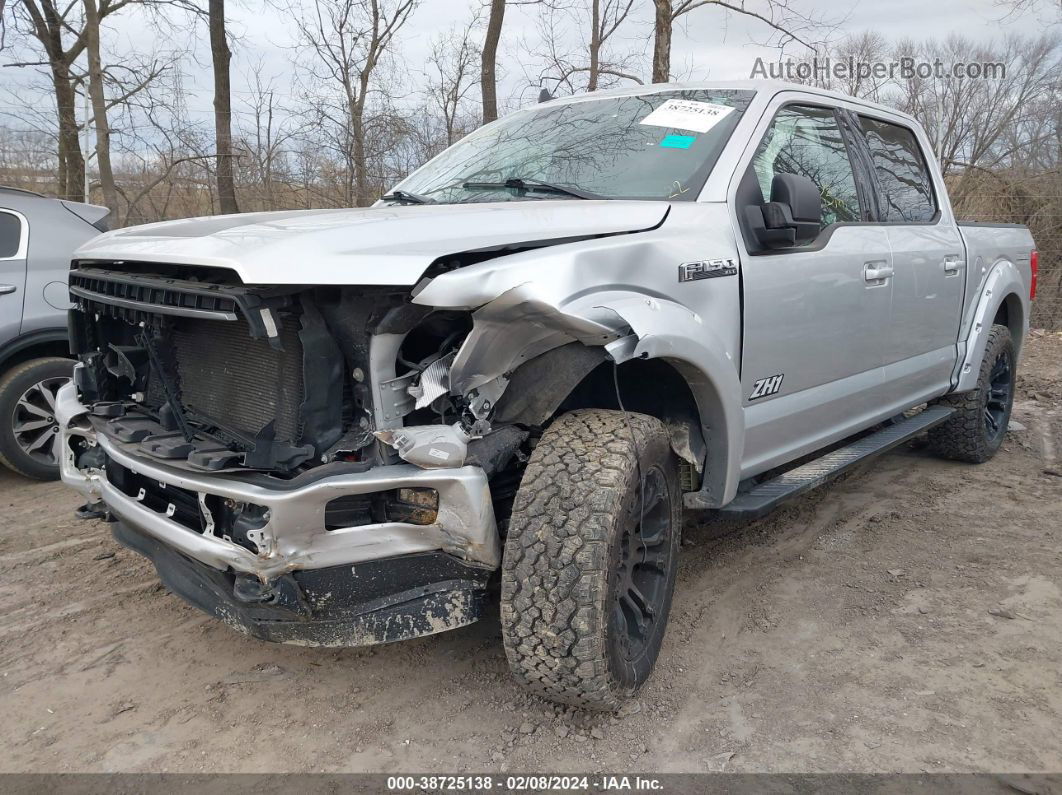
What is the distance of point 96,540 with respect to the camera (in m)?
4.16

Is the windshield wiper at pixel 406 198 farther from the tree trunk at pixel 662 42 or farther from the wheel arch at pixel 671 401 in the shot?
the tree trunk at pixel 662 42

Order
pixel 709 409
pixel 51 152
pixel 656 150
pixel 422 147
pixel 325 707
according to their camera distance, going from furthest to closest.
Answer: pixel 422 147 → pixel 51 152 → pixel 656 150 → pixel 709 409 → pixel 325 707

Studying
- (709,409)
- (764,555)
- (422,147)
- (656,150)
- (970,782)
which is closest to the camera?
(970,782)

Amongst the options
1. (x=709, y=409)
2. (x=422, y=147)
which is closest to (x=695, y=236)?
(x=709, y=409)

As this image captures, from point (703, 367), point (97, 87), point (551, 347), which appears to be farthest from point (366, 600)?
point (97, 87)

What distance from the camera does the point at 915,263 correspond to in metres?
4.08

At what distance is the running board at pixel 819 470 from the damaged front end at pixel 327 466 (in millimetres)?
1057

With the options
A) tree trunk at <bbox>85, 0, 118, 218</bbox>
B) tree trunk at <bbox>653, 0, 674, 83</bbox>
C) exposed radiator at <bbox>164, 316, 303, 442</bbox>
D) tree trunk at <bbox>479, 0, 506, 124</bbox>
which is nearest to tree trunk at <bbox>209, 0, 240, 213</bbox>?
tree trunk at <bbox>85, 0, 118, 218</bbox>

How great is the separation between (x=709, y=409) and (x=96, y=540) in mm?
3141

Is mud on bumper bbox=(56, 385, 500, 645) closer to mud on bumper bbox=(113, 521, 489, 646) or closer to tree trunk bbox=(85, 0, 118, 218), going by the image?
mud on bumper bbox=(113, 521, 489, 646)

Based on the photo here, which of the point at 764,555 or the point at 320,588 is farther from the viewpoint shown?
the point at 764,555

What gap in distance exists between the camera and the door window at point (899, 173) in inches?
166

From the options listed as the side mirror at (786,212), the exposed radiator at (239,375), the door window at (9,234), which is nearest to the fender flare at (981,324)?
the side mirror at (786,212)

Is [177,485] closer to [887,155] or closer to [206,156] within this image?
[887,155]
